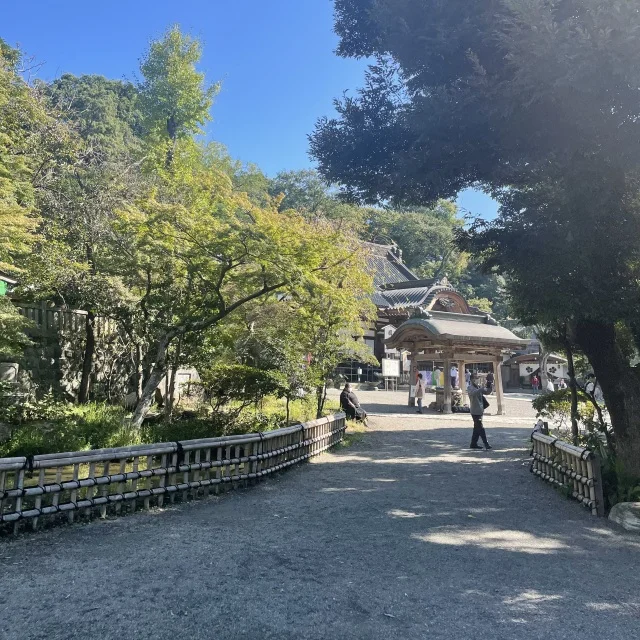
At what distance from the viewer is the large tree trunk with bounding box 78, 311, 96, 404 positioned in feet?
36.3

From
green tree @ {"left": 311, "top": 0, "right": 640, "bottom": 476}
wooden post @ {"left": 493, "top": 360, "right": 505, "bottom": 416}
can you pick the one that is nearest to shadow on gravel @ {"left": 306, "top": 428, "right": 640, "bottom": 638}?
green tree @ {"left": 311, "top": 0, "right": 640, "bottom": 476}

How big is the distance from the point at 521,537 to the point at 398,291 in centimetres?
2542

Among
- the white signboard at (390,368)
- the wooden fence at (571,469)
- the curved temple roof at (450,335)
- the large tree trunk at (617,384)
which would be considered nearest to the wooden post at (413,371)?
the curved temple roof at (450,335)

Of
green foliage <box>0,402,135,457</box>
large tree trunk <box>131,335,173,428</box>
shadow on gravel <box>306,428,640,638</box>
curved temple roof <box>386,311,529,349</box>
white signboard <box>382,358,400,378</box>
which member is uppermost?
curved temple roof <box>386,311,529,349</box>

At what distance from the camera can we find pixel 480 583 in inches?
143

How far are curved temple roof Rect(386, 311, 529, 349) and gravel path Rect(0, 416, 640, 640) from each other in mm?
10376

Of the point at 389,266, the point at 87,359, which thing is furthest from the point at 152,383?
the point at 389,266

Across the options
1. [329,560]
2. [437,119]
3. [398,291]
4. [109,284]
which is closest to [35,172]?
[109,284]

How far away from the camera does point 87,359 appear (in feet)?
36.8

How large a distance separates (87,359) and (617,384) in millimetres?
10029

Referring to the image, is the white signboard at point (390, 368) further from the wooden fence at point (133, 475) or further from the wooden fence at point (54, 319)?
the wooden fence at point (133, 475)

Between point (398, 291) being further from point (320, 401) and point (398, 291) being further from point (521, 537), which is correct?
point (521, 537)

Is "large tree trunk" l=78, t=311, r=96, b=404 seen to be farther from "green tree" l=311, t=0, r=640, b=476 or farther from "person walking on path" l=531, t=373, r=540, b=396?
"person walking on path" l=531, t=373, r=540, b=396

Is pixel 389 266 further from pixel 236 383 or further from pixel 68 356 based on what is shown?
pixel 236 383
